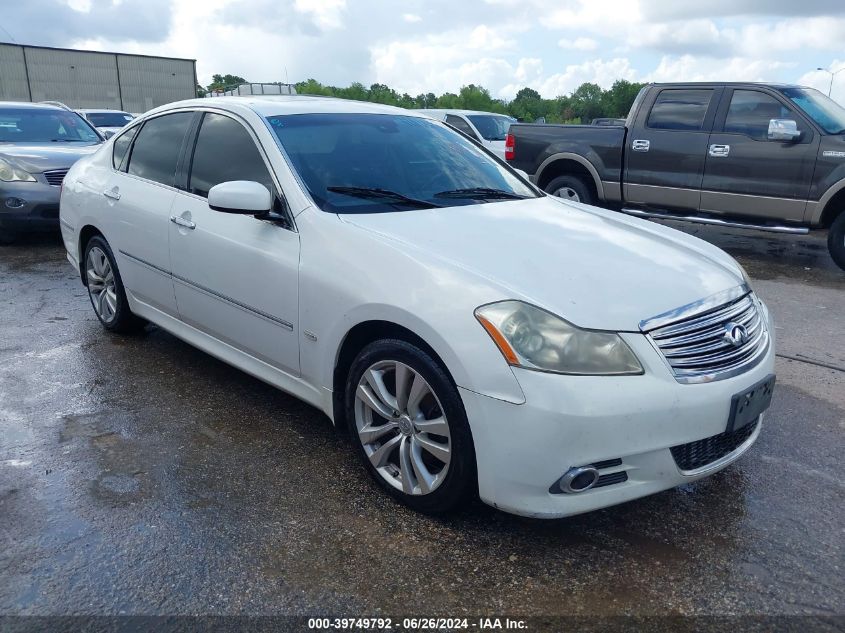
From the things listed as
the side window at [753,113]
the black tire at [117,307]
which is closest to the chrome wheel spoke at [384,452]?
the black tire at [117,307]

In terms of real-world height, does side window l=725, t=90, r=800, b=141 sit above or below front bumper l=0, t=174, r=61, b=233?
above

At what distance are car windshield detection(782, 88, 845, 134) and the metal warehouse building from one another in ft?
149

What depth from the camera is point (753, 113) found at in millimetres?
8172

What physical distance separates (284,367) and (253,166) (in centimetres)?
103

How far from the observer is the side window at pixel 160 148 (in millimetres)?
4328

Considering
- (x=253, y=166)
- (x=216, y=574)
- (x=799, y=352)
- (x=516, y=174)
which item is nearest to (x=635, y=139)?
(x=799, y=352)

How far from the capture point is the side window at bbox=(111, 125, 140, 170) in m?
4.87

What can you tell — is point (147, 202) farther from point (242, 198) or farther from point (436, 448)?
point (436, 448)

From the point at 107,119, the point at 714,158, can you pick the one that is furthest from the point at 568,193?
the point at 107,119

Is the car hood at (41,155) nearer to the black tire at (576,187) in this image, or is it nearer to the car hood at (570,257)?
the black tire at (576,187)

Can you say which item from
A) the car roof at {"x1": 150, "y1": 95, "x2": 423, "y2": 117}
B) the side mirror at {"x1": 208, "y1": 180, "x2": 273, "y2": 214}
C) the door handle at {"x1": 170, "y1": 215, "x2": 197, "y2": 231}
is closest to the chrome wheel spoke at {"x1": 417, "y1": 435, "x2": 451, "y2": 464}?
the side mirror at {"x1": 208, "y1": 180, "x2": 273, "y2": 214}

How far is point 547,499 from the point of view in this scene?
8.46ft

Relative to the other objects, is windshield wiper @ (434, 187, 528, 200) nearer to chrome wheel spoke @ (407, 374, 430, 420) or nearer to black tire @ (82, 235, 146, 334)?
chrome wheel spoke @ (407, 374, 430, 420)

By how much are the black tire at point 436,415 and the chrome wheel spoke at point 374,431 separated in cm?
4
